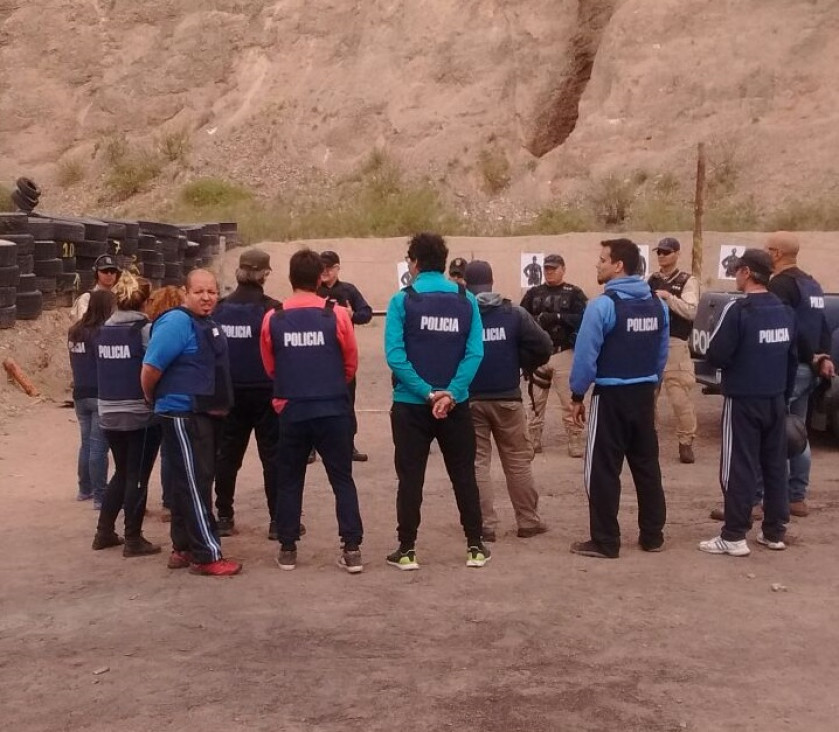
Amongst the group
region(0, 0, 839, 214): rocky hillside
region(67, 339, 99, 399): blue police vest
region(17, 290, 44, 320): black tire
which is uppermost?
region(0, 0, 839, 214): rocky hillside

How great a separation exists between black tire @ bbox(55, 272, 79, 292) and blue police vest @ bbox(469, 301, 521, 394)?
26.1ft

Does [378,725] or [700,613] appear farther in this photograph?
[700,613]

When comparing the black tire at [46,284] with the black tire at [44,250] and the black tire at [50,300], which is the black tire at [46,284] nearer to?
the black tire at [50,300]

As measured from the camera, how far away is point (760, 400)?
6.61 metres

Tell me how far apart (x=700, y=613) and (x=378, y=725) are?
6.50 feet

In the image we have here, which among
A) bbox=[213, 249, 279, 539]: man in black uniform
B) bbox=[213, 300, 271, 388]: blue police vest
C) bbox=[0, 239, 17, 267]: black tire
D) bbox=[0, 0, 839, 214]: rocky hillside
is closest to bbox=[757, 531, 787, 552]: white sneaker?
bbox=[213, 249, 279, 539]: man in black uniform

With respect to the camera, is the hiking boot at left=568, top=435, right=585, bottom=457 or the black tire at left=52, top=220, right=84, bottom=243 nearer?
the hiking boot at left=568, top=435, right=585, bottom=457

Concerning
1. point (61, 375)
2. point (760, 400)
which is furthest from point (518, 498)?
point (61, 375)

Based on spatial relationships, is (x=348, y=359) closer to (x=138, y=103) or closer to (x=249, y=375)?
(x=249, y=375)

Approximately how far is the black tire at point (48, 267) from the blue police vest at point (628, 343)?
8368 mm

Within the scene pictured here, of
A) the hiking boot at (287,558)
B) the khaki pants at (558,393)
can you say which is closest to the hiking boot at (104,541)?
the hiking boot at (287,558)

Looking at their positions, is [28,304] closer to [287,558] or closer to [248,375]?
[248,375]

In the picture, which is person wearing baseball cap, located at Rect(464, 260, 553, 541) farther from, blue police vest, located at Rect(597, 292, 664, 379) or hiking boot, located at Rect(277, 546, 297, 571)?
hiking boot, located at Rect(277, 546, 297, 571)

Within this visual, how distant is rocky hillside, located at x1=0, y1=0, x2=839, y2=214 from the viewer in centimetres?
2627
